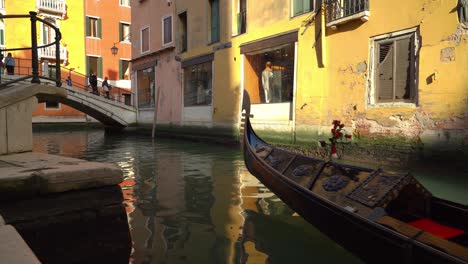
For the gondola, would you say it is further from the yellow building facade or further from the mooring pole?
the yellow building facade

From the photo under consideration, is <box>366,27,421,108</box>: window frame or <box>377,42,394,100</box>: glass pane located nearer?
<box>366,27,421,108</box>: window frame

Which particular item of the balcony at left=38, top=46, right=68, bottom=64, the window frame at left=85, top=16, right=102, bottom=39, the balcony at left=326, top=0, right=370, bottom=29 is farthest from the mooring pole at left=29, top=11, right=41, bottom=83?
the window frame at left=85, top=16, right=102, bottom=39

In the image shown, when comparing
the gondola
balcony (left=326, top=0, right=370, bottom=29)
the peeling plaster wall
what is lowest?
the gondola

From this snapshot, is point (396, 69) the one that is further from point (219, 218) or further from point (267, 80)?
point (219, 218)

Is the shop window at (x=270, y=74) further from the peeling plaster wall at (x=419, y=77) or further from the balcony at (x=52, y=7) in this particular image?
the balcony at (x=52, y=7)

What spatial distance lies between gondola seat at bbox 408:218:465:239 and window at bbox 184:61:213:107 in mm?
10161

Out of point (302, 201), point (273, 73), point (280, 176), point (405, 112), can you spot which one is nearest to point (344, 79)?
point (405, 112)

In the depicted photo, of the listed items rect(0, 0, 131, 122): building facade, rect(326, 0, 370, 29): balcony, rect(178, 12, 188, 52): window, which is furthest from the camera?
rect(0, 0, 131, 122): building facade

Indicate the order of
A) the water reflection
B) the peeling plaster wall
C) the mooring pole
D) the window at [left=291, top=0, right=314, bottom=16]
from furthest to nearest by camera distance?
the window at [left=291, top=0, right=314, bottom=16]
the peeling plaster wall
the mooring pole
the water reflection

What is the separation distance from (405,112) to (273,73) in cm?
414

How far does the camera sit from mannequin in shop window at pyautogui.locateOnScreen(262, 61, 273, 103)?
10172 millimetres

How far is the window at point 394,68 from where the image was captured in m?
6.68

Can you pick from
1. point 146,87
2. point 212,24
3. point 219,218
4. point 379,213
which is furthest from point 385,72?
point 146,87

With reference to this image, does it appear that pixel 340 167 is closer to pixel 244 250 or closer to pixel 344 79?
pixel 244 250
